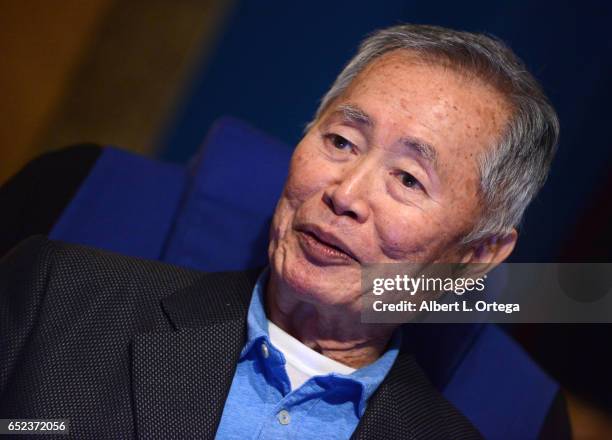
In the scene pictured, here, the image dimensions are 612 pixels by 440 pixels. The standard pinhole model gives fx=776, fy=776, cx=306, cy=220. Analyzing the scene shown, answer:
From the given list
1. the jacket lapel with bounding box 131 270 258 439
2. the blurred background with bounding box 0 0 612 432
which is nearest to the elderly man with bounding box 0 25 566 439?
the jacket lapel with bounding box 131 270 258 439

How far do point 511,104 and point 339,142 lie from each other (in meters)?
0.36

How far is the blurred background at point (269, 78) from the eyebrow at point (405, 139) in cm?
91

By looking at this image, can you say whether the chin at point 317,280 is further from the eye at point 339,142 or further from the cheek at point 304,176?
the eye at point 339,142

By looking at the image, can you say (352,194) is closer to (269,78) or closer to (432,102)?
(432,102)

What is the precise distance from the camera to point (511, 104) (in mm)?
1583

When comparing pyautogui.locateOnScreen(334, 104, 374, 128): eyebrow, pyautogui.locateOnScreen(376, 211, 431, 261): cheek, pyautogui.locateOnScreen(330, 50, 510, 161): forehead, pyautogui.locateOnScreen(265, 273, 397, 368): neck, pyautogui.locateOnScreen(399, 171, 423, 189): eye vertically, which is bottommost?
pyautogui.locateOnScreen(265, 273, 397, 368): neck

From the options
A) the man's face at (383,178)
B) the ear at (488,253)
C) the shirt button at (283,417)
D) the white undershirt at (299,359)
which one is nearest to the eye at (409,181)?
the man's face at (383,178)

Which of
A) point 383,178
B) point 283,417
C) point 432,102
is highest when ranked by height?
point 432,102

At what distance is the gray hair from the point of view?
1.57 m

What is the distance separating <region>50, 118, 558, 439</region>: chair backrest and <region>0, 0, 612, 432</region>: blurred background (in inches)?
19.5

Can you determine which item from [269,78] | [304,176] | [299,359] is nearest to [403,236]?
[304,176]

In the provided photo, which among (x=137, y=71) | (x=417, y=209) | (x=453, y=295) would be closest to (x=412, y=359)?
(x=453, y=295)

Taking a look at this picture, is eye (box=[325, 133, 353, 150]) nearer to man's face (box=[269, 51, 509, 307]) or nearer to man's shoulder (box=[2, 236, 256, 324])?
man's face (box=[269, 51, 509, 307])

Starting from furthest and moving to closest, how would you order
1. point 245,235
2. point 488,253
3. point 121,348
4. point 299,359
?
point 245,235, point 488,253, point 299,359, point 121,348
